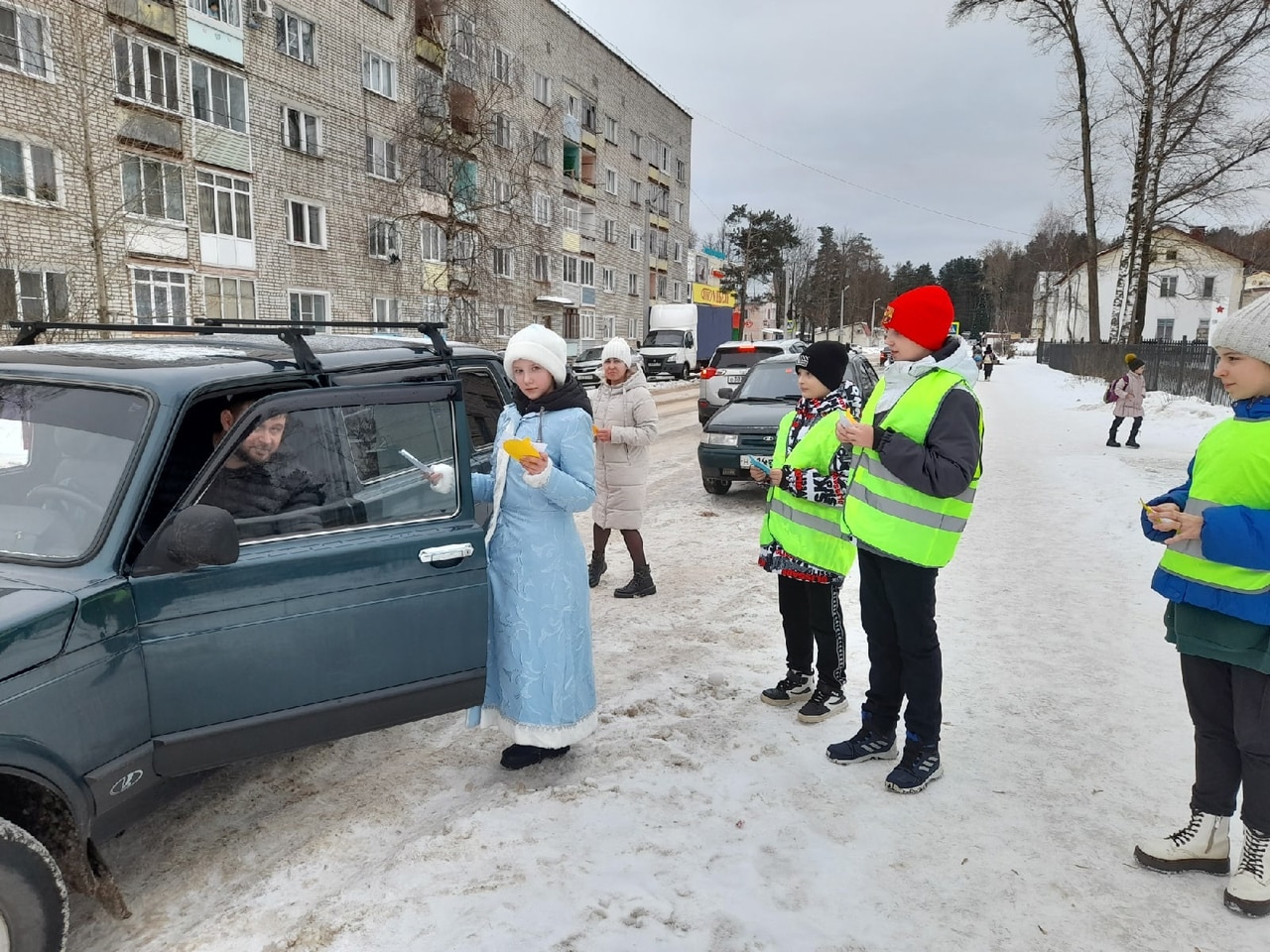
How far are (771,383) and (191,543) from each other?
27.9 feet

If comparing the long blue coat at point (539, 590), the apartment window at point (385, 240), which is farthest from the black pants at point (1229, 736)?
the apartment window at point (385, 240)

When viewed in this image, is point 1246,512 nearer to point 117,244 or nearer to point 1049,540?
point 1049,540

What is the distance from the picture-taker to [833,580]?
383 centimetres

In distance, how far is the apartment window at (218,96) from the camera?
→ 70.8 ft

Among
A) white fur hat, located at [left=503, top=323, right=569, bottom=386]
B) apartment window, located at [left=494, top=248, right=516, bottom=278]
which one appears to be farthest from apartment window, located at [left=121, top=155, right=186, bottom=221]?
white fur hat, located at [left=503, top=323, right=569, bottom=386]

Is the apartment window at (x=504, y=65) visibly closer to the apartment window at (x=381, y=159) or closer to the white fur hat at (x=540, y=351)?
the apartment window at (x=381, y=159)

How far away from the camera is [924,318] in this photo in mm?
3066

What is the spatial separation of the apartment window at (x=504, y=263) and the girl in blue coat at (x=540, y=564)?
2166cm

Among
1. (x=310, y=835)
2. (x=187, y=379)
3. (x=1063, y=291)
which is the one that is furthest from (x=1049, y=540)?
(x=1063, y=291)

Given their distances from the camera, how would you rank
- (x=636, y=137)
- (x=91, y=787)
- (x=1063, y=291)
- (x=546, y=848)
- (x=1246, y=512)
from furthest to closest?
(x=1063, y=291) → (x=636, y=137) → (x=546, y=848) → (x=1246, y=512) → (x=91, y=787)

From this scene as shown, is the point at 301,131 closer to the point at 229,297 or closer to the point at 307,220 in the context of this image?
the point at 307,220

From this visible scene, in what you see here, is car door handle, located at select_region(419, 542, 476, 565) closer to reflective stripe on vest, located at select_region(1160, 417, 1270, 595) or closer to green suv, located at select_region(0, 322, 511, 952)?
green suv, located at select_region(0, 322, 511, 952)

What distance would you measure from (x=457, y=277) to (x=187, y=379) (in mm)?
23405

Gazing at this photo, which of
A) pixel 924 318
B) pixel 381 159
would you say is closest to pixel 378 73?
pixel 381 159
